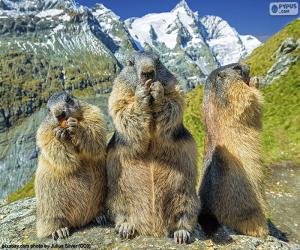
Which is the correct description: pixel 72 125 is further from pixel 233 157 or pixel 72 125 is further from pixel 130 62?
pixel 233 157

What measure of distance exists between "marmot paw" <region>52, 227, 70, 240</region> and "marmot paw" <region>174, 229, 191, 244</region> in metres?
2.02

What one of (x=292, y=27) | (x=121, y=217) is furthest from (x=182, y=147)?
(x=292, y=27)

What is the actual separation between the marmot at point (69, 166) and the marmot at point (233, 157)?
8.45 ft

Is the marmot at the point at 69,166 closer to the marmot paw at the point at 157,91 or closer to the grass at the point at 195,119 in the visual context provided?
the marmot paw at the point at 157,91

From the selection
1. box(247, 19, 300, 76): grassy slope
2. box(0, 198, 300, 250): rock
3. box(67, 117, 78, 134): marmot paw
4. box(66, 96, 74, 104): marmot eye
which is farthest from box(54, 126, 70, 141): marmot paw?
box(247, 19, 300, 76): grassy slope

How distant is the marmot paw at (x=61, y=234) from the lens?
7750 mm

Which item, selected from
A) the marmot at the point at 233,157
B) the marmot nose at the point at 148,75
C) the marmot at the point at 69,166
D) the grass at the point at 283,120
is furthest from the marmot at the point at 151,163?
the grass at the point at 283,120

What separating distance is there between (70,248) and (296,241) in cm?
690

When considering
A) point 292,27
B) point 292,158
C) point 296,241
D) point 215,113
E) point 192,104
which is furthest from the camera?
point 292,27

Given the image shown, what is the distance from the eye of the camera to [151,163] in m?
7.48

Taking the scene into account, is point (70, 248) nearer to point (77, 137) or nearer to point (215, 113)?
point (77, 137)

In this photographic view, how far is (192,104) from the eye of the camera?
3866cm

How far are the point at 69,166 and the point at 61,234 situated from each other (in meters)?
1.33

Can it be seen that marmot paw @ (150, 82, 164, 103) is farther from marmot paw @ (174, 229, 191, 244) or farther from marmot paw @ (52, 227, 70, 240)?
marmot paw @ (52, 227, 70, 240)
